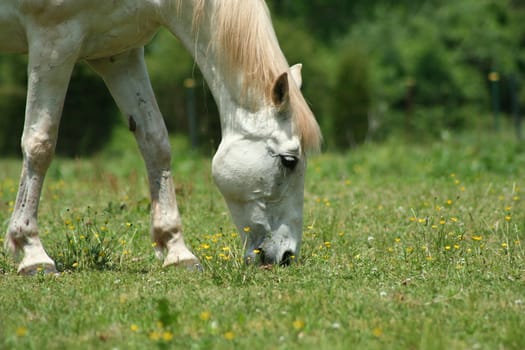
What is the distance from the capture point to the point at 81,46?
4703mm

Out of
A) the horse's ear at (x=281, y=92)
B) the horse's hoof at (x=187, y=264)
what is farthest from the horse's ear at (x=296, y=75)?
the horse's hoof at (x=187, y=264)

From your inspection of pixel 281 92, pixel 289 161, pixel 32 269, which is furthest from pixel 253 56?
pixel 32 269

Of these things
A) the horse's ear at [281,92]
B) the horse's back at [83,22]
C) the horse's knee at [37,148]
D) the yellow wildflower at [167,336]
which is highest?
the horse's back at [83,22]

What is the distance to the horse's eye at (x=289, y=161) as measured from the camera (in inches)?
178

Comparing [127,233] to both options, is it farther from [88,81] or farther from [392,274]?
[88,81]

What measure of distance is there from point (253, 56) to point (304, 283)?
4.40 ft

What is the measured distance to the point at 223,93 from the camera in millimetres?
4664

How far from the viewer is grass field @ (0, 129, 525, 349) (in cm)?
325

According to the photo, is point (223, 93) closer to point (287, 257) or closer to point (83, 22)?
point (83, 22)

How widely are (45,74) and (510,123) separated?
21.4 metres

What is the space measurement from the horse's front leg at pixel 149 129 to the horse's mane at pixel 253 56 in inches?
30.6

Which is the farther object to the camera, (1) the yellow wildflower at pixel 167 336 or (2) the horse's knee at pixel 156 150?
(2) the horse's knee at pixel 156 150

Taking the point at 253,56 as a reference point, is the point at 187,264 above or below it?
below

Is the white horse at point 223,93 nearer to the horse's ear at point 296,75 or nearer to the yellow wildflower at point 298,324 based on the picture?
the horse's ear at point 296,75
